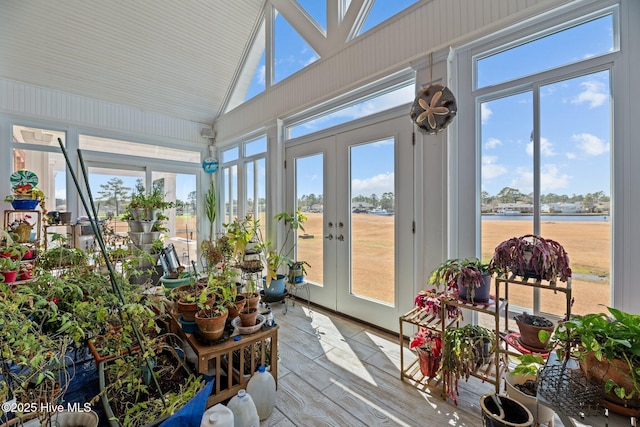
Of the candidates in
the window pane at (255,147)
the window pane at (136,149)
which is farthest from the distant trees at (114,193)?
the window pane at (255,147)

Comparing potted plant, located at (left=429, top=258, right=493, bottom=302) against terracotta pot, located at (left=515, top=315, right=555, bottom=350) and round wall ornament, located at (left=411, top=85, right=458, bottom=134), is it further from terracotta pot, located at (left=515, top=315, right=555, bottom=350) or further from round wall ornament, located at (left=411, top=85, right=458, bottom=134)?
round wall ornament, located at (left=411, top=85, right=458, bottom=134)

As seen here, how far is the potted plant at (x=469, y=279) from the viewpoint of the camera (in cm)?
173

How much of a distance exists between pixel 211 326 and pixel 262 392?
0.50m

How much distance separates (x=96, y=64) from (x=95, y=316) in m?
4.38

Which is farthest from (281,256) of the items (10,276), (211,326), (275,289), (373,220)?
(10,276)

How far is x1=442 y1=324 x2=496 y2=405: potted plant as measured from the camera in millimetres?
1719

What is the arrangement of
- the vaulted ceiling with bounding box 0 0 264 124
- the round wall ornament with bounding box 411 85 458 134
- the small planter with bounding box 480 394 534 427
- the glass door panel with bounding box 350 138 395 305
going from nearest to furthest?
1. the small planter with bounding box 480 394 534 427
2. the round wall ornament with bounding box 411 85 458 134
3. the glass door panel with bounding box 350 138 395 305
4. the vaulted ceiling with bounding box 0 0 264 124

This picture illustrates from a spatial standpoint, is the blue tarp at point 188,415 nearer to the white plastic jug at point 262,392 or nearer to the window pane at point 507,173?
the white plastic jug at point 262,392

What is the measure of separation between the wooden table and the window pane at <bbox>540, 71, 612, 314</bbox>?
2032 millimetres

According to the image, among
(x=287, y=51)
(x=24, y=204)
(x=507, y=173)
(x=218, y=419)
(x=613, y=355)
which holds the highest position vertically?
(x=287, y=51)

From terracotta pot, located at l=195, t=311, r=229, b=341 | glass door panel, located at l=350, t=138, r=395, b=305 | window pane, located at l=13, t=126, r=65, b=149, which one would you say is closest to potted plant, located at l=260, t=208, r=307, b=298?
glass door panel, located at l=350, t=138, r=395, b=305

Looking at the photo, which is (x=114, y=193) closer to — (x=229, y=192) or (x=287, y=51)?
(x=229, y=192)

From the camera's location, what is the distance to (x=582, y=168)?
1.85 m

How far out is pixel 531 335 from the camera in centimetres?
154
